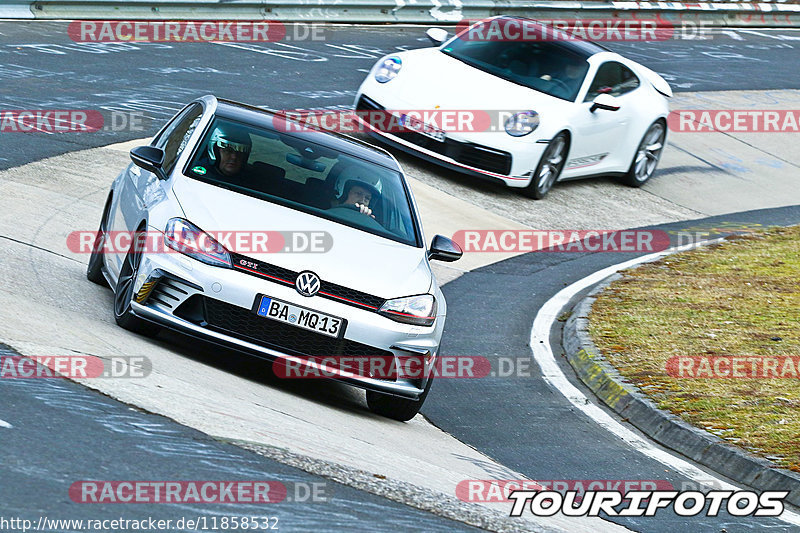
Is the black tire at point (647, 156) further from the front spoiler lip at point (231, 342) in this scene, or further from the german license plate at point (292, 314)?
the german license plate at point (292, 314)

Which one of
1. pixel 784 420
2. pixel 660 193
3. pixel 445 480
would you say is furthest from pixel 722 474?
pixel 660 193

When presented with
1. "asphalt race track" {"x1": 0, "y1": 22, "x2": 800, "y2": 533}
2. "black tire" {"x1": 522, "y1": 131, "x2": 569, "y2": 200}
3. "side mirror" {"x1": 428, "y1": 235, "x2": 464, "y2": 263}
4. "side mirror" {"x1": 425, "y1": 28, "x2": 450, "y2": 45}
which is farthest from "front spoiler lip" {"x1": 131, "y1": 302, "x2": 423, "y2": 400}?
"side mirror" {"x1": 425, "y1": 28, "x2": 450, "y2": 45}

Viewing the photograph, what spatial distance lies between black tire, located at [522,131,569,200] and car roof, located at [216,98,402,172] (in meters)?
5.58

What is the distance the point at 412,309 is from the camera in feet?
24.2

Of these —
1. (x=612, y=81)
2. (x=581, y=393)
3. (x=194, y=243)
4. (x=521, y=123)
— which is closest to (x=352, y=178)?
(x=194, y=243)

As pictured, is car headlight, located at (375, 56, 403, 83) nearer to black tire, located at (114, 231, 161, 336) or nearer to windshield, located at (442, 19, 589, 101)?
windshield, located at (442, 19, 589, 101)

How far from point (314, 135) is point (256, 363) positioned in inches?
67.5

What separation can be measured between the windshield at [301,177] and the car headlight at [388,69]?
19.9ft

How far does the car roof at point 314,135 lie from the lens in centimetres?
856
